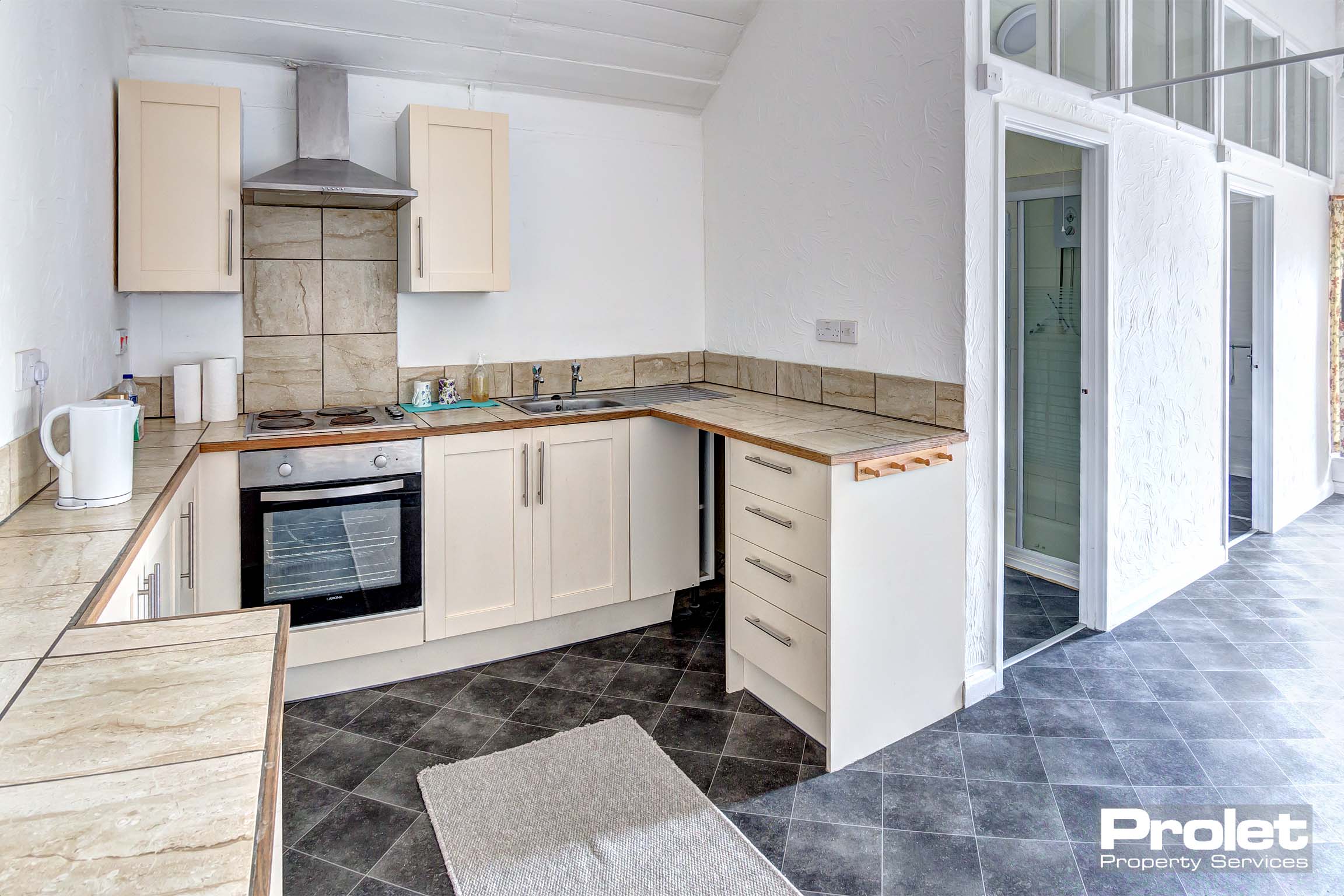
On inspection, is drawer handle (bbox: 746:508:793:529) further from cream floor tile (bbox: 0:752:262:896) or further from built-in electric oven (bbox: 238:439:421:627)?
cream floor tile (bbox: 0:752:262:896)

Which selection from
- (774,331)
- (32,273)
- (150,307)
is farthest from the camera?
(774,331)

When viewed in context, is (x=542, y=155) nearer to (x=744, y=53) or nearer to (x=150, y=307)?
(x=744, y=53)

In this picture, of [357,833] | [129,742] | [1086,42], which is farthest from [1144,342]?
[129,742]

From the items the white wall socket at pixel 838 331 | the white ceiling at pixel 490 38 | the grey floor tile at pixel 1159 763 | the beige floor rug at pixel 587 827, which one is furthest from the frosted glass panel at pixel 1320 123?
the beige floor rug at pixel 587 827

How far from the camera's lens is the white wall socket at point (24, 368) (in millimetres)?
1725

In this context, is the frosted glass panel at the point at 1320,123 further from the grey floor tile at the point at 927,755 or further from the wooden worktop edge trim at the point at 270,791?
the wooden worktop edge trim at the point at 270,791

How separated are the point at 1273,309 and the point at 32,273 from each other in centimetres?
541

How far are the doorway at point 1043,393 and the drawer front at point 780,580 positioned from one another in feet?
Result: 3.16

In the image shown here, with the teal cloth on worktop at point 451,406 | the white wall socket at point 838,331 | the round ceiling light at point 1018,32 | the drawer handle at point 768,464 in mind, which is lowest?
the drawer handle at point 768,464

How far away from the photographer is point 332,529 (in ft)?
9.15

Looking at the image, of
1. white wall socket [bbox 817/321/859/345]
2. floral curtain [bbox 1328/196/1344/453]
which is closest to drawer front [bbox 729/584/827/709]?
white wall socket [bbox 817/321/859/345]

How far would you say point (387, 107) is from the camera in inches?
131

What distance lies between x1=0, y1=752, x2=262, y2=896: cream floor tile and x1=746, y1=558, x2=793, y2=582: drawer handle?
186 cm

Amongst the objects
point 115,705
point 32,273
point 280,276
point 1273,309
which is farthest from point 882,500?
point 1273,309
